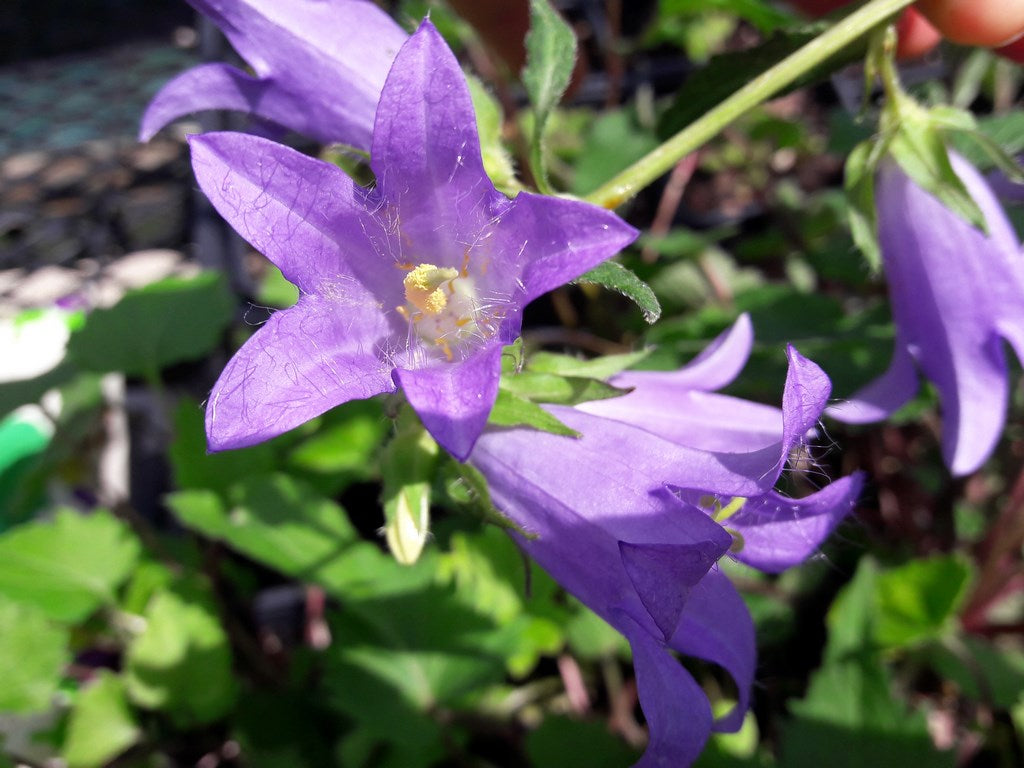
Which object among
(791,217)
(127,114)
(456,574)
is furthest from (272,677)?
(127,114)

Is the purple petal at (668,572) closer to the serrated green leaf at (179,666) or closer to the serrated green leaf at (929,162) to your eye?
the serrated green leaf at (929,162)

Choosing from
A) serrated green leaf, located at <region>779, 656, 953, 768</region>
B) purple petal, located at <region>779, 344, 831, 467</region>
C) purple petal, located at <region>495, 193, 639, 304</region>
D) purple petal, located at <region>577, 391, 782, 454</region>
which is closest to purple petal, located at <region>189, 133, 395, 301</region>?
purple petal, located at <region>495, 193, 639, 304</region>

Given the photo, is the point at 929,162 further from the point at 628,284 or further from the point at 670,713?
the point at 670,713

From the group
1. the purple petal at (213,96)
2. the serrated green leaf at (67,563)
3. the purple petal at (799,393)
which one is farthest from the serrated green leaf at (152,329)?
the purple petal at (799,393)

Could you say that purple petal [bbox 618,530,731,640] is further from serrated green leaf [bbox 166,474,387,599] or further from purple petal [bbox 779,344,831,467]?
serrated green leaf [bbox 166,474,387,599]

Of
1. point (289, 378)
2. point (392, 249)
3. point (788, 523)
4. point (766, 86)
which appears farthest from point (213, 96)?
point (788, 523)

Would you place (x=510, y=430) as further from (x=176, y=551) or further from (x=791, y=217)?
(x=791, y=217)
